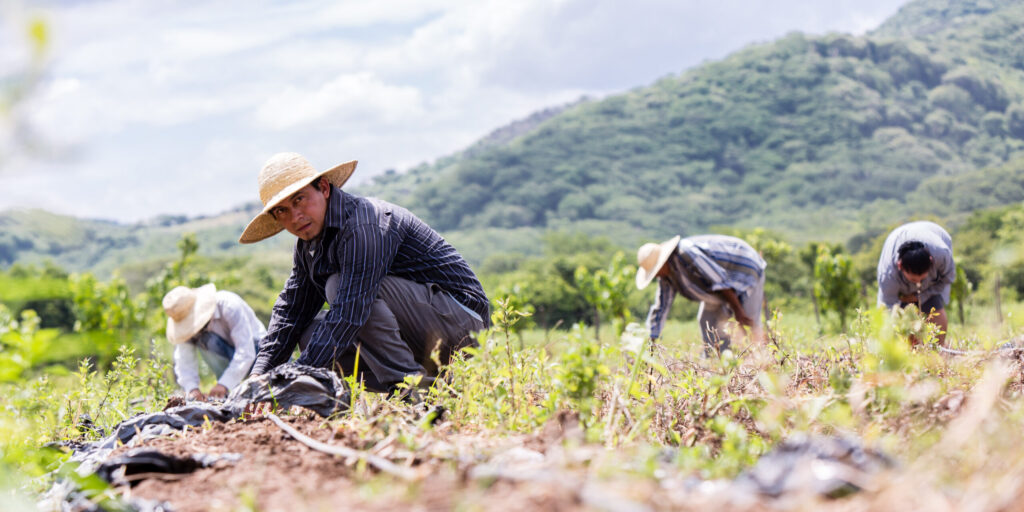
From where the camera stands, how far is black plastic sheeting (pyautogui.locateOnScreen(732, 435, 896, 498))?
1.45 meters

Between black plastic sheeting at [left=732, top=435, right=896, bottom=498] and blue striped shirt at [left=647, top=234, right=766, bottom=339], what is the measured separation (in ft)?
14.8

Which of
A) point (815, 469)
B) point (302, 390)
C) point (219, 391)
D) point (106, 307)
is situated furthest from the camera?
point (106, 307)

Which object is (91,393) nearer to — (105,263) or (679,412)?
(679,412)

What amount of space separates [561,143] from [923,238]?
16711 cm

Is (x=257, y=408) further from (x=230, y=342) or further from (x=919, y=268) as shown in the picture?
(x=919, y=268)

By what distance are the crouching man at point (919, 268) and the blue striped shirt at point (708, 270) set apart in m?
0.98

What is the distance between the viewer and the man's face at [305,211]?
377 cm

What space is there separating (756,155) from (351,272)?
159987 millimetres

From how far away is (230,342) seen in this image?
20.7ft

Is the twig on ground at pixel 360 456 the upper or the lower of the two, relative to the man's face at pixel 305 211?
lower

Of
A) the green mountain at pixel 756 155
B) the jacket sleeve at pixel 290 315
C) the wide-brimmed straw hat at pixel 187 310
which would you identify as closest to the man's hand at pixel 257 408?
the jacket sleeve at pixel 290 315

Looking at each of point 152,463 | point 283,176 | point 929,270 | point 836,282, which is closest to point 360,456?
point 152,463

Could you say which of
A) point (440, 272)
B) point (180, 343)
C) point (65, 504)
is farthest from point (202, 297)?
point (65, 504)

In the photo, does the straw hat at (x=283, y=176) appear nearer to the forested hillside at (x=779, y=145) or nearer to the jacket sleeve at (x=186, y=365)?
the jacket sleeve at (x=186, y=365)
